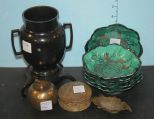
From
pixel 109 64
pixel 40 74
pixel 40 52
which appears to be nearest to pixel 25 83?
pixel 40 74

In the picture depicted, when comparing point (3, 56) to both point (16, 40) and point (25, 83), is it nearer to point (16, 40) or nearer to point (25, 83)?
point (16, 40)

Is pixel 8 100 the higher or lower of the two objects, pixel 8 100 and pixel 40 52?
the lower

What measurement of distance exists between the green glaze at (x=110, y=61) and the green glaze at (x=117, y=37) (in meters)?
0.04

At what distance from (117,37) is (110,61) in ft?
0.36

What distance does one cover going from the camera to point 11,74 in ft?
4.07

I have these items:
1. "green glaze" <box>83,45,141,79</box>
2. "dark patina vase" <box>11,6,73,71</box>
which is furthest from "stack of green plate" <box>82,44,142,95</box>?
"dark patina vase" <box>11,6,73,71</box>

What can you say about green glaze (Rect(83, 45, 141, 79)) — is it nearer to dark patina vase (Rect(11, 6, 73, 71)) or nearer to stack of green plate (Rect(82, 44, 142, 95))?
stack of green plate (Rect(82, 44, 142, 95))

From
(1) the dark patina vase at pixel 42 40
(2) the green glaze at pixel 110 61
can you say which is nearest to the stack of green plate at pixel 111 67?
(2) the green glaze at pixel 110 61

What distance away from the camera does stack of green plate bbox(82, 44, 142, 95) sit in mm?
1056

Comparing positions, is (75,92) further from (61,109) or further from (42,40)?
(42,40)

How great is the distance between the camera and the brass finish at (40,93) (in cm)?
101

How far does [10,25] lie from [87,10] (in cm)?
33

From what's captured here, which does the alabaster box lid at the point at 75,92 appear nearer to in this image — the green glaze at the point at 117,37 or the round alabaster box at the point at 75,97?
the round alabaster box at the point at 75,97

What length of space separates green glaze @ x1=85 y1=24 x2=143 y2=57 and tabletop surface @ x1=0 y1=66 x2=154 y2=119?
0.11 m
